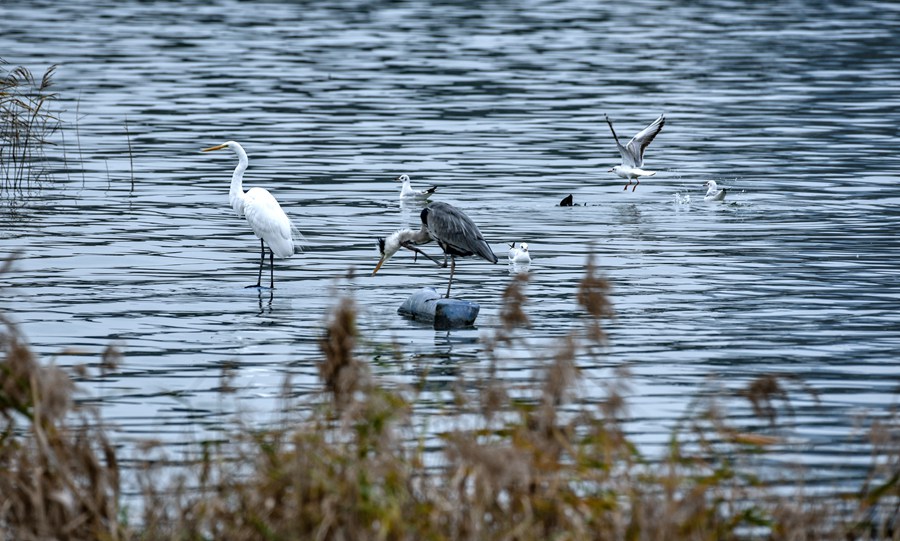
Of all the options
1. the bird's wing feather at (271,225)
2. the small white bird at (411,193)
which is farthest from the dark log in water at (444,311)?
the small white bird at (411,193)

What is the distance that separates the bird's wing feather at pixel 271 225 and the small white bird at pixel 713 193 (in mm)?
7557

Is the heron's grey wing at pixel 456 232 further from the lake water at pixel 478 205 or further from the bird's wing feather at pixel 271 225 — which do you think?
the bird's wing feather at pixel 271 225

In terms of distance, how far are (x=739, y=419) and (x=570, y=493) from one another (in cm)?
352

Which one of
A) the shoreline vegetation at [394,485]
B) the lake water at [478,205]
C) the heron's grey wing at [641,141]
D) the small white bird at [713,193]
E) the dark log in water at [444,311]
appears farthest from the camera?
the heron's grey wing at [641,141]

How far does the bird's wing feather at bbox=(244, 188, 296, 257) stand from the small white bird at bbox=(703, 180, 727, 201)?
Result: 756 cm

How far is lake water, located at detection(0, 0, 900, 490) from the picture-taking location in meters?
12.1

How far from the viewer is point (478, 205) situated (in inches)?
860

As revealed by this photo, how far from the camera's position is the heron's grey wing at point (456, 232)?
622 inches

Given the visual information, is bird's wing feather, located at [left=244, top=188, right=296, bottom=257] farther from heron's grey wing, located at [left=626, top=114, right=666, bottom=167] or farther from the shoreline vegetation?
the shoreline vegetation

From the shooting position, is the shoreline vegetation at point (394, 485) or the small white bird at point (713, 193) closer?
the shoreline vegetation at point (394, 485)

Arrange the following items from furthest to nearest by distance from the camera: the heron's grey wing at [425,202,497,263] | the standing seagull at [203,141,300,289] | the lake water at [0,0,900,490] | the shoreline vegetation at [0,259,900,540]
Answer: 1. the standing seagull at [203,141,300,289]
2. the heron's grey wing at [425,202,497,263]
3. the lake water at [0,0,900,490]
4. the shoreline vegetation at [0,259,900,540]

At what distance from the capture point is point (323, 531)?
22.3 ft

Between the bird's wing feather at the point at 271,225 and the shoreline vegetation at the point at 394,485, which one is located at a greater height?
the shoreline vegetation at the point at 394,485

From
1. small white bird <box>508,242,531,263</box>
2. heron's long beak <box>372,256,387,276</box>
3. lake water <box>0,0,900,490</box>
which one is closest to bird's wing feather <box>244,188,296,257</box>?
lake water <box>0,0,900,490</box>
